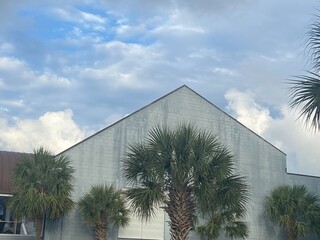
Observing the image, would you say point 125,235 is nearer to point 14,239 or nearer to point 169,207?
point 14,239

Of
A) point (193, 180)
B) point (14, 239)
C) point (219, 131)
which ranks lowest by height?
point (14, 239)

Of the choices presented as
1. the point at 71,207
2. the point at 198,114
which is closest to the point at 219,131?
the point at 198,114

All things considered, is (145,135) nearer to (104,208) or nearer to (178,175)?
(104,208)

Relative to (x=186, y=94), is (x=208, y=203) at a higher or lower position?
lower

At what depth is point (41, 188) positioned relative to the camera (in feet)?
118

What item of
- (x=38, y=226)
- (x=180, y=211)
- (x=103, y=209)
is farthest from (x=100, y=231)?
(x=180, y=211)

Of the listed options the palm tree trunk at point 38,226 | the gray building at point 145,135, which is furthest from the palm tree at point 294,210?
the palm tree trunk at point 38,226

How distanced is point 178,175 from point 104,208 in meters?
11.9

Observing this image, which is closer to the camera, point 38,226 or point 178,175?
point 178,175

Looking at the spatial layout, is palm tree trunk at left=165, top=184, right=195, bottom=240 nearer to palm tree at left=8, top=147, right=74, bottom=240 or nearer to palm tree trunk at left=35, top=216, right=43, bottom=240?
palm tree at left=8, top=147, right=74, bottom=240

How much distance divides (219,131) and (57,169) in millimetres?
13650

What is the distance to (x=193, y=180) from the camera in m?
26.3

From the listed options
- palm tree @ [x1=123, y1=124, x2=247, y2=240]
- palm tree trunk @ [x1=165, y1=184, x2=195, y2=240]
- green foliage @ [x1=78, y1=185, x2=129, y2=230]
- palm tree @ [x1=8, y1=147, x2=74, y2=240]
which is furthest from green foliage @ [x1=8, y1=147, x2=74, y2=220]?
palm tree trunk @ [x1=165, y1=184, x2=195, y2=240]

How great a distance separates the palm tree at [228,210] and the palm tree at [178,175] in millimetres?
333
